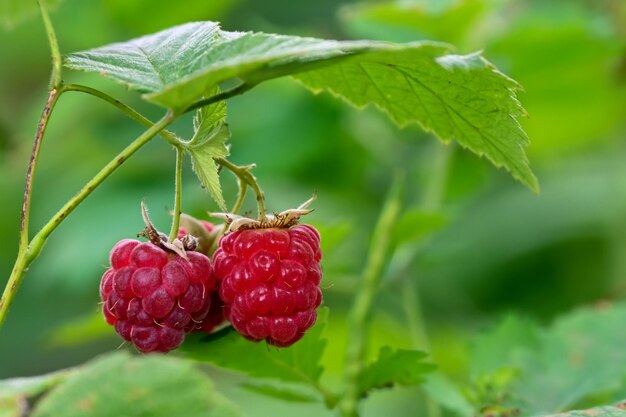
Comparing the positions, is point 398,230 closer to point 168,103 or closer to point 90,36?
point 168,103

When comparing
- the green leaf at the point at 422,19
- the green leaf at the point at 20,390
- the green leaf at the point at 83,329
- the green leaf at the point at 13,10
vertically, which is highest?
the green leaf at the point at 422,19

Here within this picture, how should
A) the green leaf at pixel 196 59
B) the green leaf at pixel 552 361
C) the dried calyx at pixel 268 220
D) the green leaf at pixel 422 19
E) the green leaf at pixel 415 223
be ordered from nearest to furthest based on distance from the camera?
the green leaf at pixel 196 59
the dried calyx at pixel 268 220
the green leaf at pixel 552 361
the green leaf at pixel 415 223
the green leaf at pixel 422 19

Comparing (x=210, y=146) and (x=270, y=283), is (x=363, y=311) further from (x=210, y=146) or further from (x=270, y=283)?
(x=210, y=146)

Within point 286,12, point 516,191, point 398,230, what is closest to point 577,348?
point 398,230

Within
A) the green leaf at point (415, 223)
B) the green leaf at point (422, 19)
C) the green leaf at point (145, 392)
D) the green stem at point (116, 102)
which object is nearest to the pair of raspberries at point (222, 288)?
the green stem at point (116, 102)

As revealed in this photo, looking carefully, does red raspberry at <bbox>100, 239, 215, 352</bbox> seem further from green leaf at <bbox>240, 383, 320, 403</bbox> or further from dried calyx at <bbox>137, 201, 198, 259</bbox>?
green leaf at <bbox>240, 383, 320, 403</bbox>

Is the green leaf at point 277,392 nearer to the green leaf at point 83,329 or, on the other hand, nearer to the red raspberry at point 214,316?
the red raspberry at point 214,316
